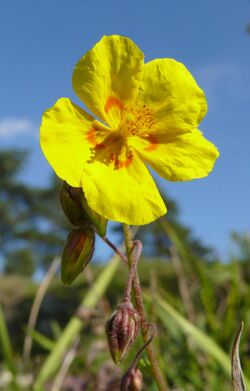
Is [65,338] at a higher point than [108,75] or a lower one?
lower

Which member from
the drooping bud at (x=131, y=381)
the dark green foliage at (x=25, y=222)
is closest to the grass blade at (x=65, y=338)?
the drooping bud at (x=131, y=381)

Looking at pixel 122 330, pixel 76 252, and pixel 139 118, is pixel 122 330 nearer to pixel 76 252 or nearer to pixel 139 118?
pixel 76 252

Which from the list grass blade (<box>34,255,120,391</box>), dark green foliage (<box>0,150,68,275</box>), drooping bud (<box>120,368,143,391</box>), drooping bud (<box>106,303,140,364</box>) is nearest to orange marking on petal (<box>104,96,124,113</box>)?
drooping bud (<box>106,303,140,364</box>)

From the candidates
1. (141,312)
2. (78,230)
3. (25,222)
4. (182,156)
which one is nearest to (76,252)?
(78,230)

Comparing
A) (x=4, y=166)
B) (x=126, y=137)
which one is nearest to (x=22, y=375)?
(x=126, y=137)

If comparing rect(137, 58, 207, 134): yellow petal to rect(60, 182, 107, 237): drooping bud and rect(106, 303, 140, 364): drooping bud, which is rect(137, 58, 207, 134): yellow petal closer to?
rect(60, 182, 107, 237): drooping bud

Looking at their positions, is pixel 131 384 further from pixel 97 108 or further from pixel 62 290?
pixel 62 290

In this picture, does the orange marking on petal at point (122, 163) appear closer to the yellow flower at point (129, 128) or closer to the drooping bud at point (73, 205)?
the yellow flower at point (129, 128)
